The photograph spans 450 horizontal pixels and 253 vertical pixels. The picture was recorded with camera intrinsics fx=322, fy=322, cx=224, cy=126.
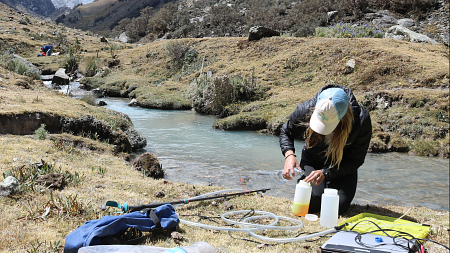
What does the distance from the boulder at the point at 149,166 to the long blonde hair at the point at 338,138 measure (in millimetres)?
3529

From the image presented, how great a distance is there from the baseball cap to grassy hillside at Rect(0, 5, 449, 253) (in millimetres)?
1221

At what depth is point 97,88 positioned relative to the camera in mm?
23562

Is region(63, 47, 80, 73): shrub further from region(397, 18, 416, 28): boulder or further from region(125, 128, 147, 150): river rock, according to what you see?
region(397, 18, 416, 28): boulder

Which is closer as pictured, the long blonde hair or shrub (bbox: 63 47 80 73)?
the long blonde hair

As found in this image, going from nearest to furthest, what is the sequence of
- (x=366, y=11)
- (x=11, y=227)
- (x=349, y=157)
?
(x=11, y=227)
(x=349, y=157)
(x=366, y=11)

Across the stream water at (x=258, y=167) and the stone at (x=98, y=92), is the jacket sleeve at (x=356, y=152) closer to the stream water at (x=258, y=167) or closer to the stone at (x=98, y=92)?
the stream water at (x=258, y=167)

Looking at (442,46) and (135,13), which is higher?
(135,13)

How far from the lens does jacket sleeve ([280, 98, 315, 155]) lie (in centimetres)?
414

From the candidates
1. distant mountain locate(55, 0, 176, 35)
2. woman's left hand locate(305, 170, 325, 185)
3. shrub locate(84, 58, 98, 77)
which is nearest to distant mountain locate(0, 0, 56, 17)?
distant mountain locate(55, 0, 176, 35)

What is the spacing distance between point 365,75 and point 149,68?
1926 centimetres

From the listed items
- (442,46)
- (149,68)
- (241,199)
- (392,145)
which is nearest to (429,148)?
(392,145)

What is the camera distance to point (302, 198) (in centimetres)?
421

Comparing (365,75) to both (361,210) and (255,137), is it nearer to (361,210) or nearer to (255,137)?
Answer: (255,137)

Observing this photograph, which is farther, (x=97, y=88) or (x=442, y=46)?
(x=97, y=88)
